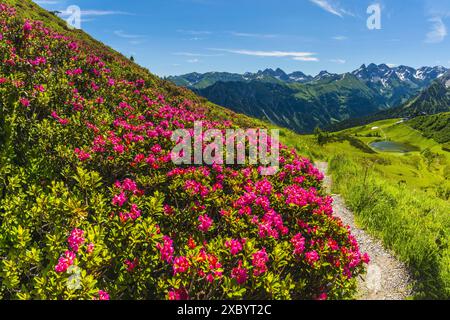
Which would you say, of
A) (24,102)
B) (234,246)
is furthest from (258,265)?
(24,102)

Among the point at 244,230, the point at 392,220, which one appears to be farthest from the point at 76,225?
the point at 392,220

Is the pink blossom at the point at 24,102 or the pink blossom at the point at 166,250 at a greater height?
the pink blossom at the point at 24,102

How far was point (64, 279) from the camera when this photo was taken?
539 centimetres

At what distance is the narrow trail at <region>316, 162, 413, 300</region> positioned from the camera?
931cm

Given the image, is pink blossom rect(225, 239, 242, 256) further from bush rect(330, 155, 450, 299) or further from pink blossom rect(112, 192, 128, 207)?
bush rect(330, 155, 450, 299)

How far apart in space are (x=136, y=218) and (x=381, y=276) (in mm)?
8308

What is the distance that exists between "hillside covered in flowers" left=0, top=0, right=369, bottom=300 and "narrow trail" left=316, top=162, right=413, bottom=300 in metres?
2.39

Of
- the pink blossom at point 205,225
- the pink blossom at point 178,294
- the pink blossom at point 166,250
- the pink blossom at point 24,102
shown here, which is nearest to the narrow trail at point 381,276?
the pink blossom at point 205,225

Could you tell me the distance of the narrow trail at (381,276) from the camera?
9.31 m

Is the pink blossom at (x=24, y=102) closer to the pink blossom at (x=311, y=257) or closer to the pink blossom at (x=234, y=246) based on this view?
the pink blossom at (x=234, y=246)

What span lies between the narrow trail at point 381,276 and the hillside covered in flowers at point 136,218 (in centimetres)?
239

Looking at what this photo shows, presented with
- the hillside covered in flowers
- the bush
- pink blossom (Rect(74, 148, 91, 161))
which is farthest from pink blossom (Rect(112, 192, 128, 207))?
the bush

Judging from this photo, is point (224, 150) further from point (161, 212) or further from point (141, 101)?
point (141, 101)

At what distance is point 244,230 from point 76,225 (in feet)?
12.9
